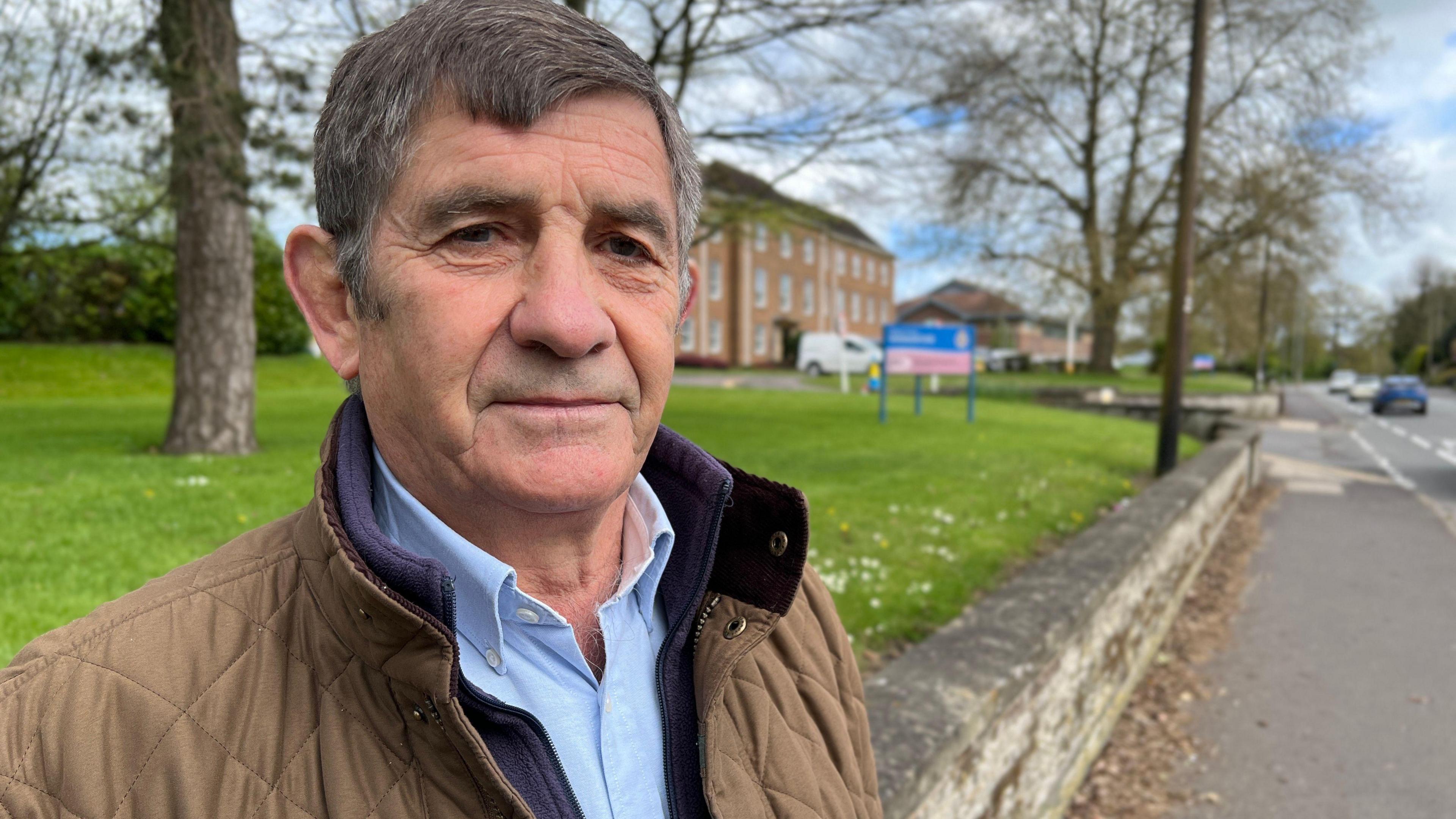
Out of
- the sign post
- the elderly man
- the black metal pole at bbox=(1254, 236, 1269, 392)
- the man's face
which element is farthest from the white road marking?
the man's face

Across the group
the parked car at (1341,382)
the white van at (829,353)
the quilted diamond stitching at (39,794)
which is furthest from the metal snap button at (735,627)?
the parked car at (1341,382)

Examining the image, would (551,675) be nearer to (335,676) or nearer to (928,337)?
(335,676)

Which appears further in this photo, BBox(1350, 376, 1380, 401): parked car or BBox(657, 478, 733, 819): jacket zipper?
BBox(1350, 376, 1380, 401): parked car

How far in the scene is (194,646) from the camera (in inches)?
39.5

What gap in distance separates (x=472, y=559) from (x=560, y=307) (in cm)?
37

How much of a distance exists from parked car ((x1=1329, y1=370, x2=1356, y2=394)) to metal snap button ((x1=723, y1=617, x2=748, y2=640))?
63735mm

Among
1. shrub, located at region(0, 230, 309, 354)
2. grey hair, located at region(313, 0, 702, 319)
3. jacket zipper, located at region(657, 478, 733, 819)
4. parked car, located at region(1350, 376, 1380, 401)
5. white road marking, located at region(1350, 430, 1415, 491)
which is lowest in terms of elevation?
white road marking, located at region(1350, 430, 1415, 491)

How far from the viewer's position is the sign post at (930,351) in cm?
1706

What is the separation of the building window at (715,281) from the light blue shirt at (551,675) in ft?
138

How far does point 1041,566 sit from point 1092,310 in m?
27.0

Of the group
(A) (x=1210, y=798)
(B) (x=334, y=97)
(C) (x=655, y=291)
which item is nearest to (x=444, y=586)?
(C) (x=655, y=291)

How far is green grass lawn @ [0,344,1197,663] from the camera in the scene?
4348 mm

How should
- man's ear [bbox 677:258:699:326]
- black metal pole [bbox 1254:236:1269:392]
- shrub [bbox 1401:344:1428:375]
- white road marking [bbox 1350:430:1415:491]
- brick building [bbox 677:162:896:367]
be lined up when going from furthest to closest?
shrub [bbox 1401:344:1428:375]
brick building [bbox 677:162:896:367]
black metal pole [bbox 1254:236:1269:392]
white road marking [bbox 1350:430:1415:491]
man's ear [bbox 677:258:699:326]

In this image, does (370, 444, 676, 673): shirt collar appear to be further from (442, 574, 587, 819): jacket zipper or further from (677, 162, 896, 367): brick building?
(677, 162, 896, 367): brick building
